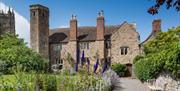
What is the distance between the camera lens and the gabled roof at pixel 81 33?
46.4 meters

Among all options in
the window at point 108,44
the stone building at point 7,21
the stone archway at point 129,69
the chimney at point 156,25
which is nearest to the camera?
the stone archway at point 129,69

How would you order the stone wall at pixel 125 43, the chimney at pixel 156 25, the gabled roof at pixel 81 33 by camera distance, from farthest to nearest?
1. the gabled roof at pixel 81 33
2. the stone wall at pixel 125 43
3. the chimney at pixel 156 25

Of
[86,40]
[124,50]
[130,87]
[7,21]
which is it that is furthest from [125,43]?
[7,21]

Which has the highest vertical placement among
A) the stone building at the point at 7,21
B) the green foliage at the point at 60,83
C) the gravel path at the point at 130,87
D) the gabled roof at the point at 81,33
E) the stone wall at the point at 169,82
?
A: the stone building at the point at 7,21

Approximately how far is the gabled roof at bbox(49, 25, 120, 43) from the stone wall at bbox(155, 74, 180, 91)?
25.6m

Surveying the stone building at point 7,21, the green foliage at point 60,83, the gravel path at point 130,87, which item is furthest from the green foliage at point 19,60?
the stone building at point 7,21

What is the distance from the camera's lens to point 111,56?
45.0 m

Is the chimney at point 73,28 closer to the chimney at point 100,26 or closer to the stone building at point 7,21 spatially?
the chimney at point 100,26

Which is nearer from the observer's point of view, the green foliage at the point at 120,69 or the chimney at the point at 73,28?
the green foliage at the point at 120,69

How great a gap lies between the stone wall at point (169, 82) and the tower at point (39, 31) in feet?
93.9

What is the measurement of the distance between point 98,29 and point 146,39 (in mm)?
7342

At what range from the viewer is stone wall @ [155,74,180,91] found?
18522 mm

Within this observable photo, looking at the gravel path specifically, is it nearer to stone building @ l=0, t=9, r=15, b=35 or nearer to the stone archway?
the stone archway

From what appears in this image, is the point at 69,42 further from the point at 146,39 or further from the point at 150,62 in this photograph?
the point at 150,62
